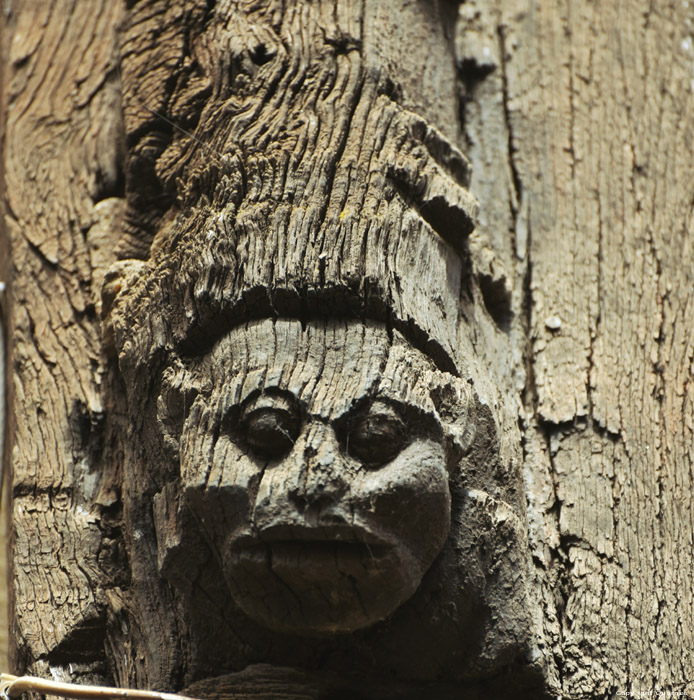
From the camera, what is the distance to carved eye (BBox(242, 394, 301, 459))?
1.37 m

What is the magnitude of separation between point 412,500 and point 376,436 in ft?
0.29

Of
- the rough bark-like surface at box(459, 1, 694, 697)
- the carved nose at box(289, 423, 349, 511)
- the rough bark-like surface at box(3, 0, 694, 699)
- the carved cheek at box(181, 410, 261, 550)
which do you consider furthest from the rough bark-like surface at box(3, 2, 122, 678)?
the rough bark-like surface at box(459, 1, 694, 697)

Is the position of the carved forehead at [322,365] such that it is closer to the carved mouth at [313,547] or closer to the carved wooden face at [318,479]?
the carved wooden face at [318,479]

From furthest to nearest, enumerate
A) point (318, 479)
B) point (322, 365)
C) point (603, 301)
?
point (603, 301) → point (322, 365) → point (318, 479)

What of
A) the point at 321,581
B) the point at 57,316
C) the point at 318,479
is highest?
the point at 57,316

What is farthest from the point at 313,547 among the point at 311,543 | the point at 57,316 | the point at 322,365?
the point at 57,316

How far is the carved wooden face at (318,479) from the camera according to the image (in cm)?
132

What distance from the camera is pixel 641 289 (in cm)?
195

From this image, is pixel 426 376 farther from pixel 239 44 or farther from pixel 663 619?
pixel 239 44

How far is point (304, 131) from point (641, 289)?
68cm

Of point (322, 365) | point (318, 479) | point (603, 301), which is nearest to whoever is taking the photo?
point (318, 479)

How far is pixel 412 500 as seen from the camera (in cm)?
136

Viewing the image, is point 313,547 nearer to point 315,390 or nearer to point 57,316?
point 315,390

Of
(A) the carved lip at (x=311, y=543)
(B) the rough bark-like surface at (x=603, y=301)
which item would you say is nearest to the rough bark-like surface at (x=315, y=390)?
(A) the carved lip at (x=311, y=543)
